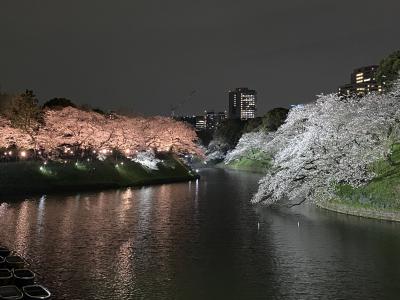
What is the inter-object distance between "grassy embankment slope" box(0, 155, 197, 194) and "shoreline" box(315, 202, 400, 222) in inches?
1298

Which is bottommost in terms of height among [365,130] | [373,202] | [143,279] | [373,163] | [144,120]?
[143,279]

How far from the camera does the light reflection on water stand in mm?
21359

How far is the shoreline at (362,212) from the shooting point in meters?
36.5

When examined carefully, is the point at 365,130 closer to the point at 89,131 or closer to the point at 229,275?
the point at 229,275

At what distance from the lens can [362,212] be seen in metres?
38.8

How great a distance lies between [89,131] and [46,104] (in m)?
20.8

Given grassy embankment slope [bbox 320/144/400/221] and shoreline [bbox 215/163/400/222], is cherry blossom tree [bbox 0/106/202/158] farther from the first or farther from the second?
grassy embankment slope [bbox 320/144/400/221]

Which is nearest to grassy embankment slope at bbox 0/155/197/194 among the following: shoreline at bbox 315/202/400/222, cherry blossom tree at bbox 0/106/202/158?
cherry blossom tree at bbox 0/106/202/158

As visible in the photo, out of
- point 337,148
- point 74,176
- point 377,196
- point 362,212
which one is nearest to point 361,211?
point 362,212

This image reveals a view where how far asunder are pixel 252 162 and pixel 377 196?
3044 inches

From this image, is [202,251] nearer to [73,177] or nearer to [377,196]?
[377,196]

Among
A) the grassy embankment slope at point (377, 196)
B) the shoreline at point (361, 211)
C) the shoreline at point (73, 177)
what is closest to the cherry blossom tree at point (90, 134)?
the shoreline at point (73, 177)

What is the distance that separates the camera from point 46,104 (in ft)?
302

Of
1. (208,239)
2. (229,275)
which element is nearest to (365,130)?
(208,239)
